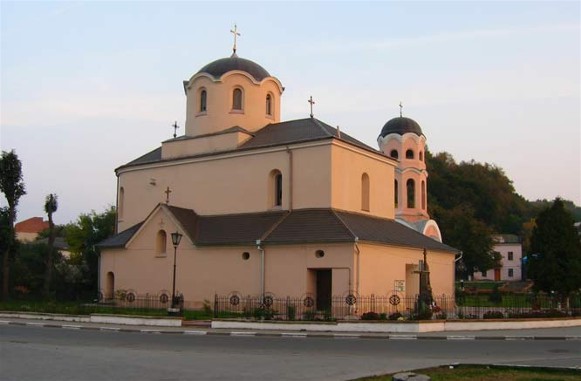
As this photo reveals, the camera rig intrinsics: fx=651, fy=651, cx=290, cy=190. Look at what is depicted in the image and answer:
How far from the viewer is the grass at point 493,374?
36.0ft

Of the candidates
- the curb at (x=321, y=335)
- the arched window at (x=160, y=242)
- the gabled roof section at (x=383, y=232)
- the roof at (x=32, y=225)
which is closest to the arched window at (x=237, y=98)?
the arched window at (x=160, y=242)

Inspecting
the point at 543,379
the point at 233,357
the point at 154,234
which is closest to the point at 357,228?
the point at 154,234

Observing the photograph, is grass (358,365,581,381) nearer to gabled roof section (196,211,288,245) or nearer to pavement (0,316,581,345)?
pavement (0,316,581,345)

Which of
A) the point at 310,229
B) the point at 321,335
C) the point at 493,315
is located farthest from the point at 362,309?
the point at 321,335

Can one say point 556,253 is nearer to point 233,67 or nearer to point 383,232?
point 383,232

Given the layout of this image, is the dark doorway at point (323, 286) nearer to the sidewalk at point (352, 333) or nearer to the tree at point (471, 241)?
the sidewalk at point (352, 333)

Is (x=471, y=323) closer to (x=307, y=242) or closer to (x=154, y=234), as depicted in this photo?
(x=307, y=242)

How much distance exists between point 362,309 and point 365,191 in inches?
306

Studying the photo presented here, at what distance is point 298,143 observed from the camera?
99.8 feet

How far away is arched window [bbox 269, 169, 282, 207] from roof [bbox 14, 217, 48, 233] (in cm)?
7587

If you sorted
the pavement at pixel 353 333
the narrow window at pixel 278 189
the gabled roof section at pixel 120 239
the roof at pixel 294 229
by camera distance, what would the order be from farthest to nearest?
the gabled roof section at pixel 120 239, the narrow window at pixel 278 189, the roof at pixel 294 229, the pavement at pixel 353 333

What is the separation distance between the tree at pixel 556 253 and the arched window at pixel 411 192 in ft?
54.6

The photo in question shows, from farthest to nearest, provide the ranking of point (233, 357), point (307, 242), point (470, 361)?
1. point (307, 242)
2. point (233, 357)
3. point (470, 361)

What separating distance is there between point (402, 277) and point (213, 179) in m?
10.7
